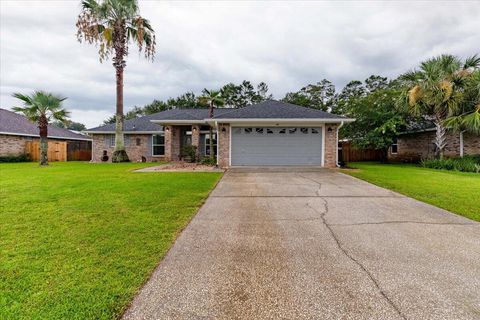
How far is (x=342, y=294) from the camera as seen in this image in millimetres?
2148

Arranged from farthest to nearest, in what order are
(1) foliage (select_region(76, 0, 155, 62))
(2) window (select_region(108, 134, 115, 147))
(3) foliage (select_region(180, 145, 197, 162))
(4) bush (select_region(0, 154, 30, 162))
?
(2) window (select_region(108, 134, 115, 147))
(4) bush (select_region(0, 154, 30, 162))
(3) foliage (select_region(180, 145, 197, 162))
(1) foliage (select_region(76, 0, 155, 62))

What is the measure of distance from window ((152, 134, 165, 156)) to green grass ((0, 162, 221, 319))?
13403 mm

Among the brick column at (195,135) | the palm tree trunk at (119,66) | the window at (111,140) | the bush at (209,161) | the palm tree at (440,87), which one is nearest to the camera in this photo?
the palm tree at (440,87)

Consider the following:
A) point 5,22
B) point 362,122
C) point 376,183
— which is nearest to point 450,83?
point 362,122

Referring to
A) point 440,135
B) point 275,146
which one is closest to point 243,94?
point 275,146

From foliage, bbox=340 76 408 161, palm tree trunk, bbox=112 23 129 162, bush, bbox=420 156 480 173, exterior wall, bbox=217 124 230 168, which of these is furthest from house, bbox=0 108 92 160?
bush, bbox=420 156 480 173

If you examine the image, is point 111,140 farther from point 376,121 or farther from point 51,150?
point 376,121

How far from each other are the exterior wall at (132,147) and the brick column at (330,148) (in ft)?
41.8

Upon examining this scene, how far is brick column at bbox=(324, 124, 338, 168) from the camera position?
43.2 ft

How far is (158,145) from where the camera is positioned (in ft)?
64.0

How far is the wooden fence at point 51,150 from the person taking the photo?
67.7ft

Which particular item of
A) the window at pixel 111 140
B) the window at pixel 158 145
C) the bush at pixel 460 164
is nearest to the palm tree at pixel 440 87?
the bush at pixel 460 164

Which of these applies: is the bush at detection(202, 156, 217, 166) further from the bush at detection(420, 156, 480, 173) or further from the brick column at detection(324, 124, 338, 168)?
the bush at detection(420, 156, 480, 173)

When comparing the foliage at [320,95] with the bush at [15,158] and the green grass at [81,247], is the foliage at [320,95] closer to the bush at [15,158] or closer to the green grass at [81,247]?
the bush at [15,158]
